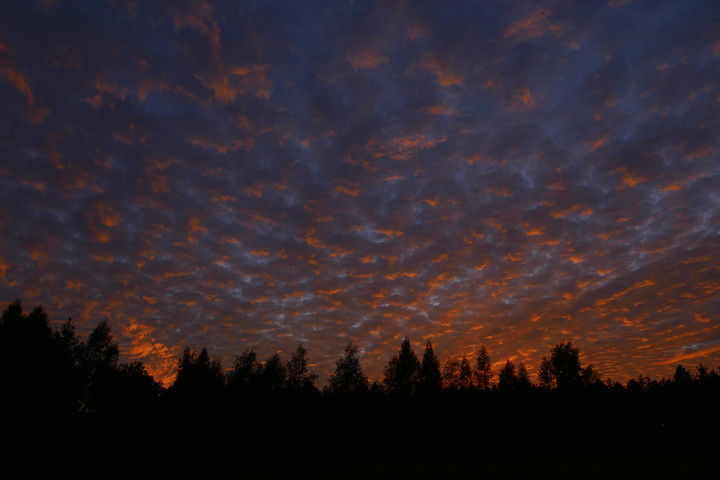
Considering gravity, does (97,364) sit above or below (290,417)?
above

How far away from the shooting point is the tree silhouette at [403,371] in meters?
89.2

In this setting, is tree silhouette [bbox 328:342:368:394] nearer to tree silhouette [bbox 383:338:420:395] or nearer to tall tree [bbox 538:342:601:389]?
tree silhouette [bbox 383:338:420:395]

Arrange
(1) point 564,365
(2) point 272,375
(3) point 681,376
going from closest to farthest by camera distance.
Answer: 1. (2) point 272,375
2. (1) point 564,365
3. (3) point 681,376

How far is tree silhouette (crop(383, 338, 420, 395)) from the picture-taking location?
8925 cm

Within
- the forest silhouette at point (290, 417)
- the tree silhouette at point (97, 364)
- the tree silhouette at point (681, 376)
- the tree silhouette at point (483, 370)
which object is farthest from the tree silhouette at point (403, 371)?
the tree silhouette at point (681, 376)

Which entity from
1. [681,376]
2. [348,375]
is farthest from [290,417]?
[681,376]

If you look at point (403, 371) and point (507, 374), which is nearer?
point (403, 371)

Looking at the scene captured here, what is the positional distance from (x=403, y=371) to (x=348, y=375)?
13758 millimetres

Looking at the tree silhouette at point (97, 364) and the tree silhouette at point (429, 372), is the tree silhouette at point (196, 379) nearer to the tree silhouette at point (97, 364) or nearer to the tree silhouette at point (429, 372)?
the tree silhouette at point (97, 364)

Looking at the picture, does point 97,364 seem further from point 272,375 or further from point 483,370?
point 483,370

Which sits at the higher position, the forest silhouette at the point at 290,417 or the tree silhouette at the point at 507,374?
the tree silhouette at the point at 507,374

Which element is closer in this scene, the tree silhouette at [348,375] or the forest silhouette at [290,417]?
the forest silhouette at [290,417]

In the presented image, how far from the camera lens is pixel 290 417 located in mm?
63500

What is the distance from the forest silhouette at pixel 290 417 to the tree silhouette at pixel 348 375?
23 centimetres
